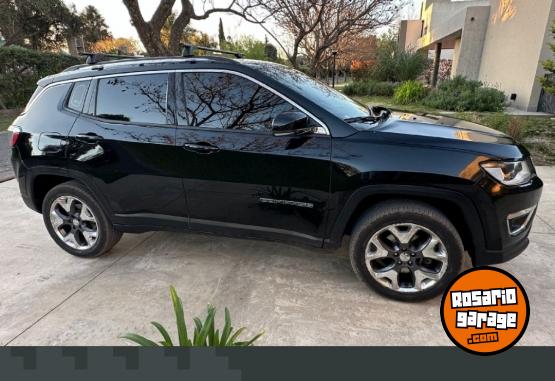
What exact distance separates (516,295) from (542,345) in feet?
3.19

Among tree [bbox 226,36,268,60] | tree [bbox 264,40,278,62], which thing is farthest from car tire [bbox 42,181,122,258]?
tree [bbox 264,40,278,62]

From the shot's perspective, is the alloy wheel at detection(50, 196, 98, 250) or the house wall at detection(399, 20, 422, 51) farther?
the house wall at detection(399, 20, 422, 51)

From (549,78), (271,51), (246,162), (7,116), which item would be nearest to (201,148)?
(246,162)

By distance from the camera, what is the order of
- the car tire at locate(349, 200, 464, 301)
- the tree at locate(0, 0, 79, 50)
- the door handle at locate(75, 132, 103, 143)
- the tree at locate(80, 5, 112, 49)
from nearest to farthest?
the car tire at locate(349, 200, 464, 301) → the door handle at locate(75, 132, 103, 143) → the tree at locate(0, 0, 79, 50) → the tree at locate(80, 5, 112, 49)

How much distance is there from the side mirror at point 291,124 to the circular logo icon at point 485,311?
139cm

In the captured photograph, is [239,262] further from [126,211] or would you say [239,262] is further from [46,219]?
[46,219]

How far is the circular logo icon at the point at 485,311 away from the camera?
5.42 feet

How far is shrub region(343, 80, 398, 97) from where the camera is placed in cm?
1723

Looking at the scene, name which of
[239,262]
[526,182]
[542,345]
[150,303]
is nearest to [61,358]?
[150,303]

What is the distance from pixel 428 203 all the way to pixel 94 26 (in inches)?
1755

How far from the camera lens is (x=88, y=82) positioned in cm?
322

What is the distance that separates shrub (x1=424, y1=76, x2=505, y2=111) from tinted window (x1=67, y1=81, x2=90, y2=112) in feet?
35.7

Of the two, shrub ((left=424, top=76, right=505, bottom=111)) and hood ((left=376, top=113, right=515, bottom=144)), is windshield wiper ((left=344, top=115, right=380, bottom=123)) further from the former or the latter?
shrub ((left=424, top=76, right=505, bottom=111))

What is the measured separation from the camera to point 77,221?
343 cm
